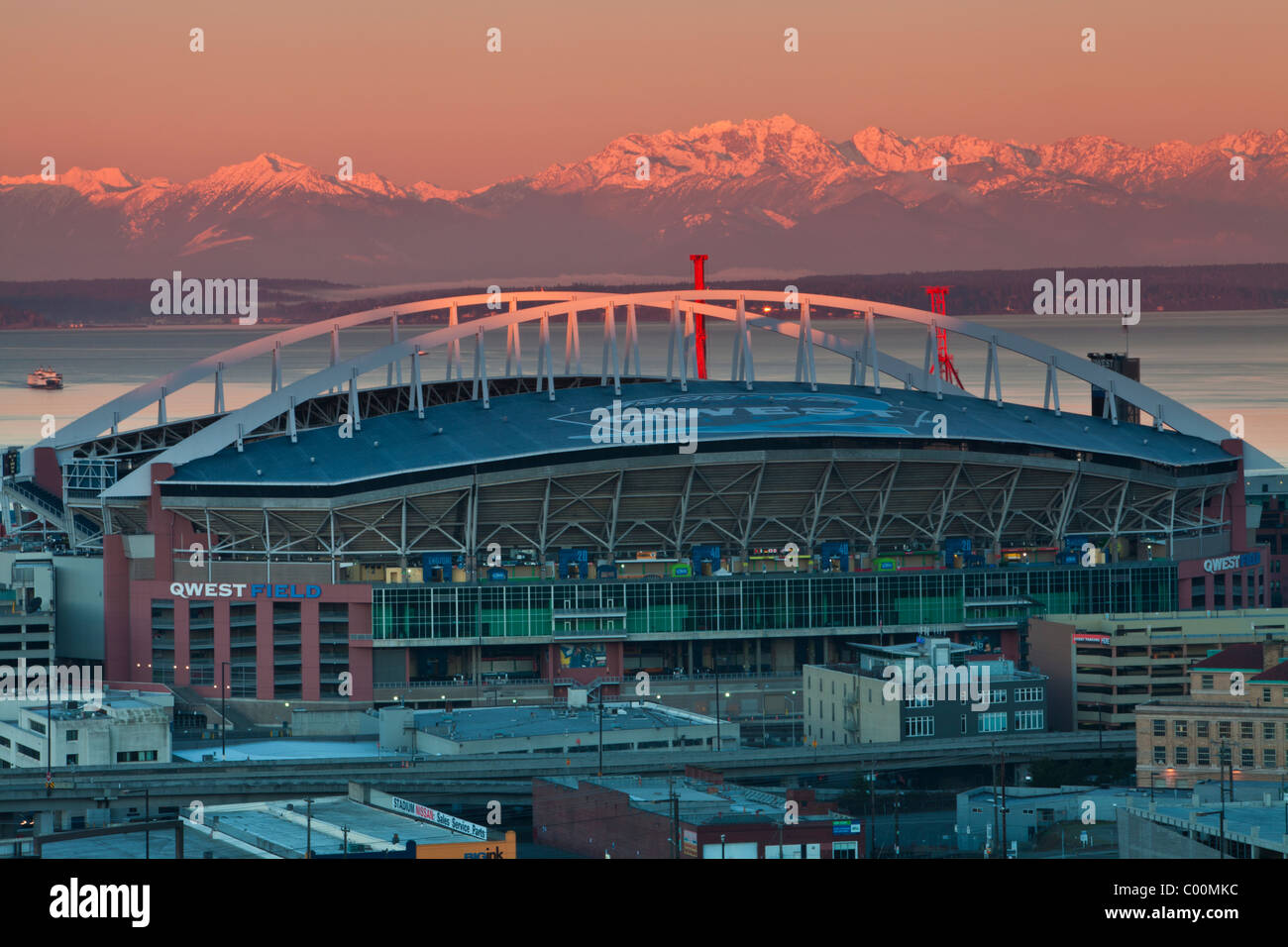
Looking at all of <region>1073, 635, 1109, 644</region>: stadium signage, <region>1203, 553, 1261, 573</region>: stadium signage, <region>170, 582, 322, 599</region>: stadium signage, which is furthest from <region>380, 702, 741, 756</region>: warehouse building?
<region>1203, 553, 1261, 573</region>: stadium signage

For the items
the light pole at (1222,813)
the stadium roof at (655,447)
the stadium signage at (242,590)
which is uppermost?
the stadium roof at (655,447)

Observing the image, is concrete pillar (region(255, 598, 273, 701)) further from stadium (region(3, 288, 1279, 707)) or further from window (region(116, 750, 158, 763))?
window (region(116, 750, 158, 763))

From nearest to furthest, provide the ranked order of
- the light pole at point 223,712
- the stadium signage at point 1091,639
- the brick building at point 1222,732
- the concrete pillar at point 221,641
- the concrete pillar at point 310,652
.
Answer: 1. the brick building at point 1222,732
2. the light pole at point 223,712
3. the stadium signage at point 1091,639
4. the concrete pillar at point 310,652
5. the concrete pillar at point 221,641

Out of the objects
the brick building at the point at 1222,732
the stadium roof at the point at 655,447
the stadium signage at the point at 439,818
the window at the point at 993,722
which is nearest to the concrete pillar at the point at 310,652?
the stadium roof at the point at 655,447

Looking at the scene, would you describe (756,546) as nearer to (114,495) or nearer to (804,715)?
(804,715)

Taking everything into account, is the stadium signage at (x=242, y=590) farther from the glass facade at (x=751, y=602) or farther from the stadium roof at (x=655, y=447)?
the stadium roof at (x=655, y=447)

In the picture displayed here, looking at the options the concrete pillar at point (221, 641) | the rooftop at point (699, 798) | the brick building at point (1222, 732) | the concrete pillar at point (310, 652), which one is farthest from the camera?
the concrete pillar at point (221, 641)

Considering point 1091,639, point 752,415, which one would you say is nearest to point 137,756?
point 752,415
